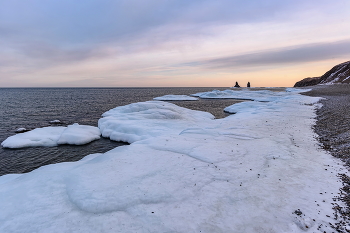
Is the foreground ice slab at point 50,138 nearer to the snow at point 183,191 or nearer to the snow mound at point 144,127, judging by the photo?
the snow mound at point 144,127

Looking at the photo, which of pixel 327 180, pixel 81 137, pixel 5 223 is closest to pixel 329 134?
pixel 327 180

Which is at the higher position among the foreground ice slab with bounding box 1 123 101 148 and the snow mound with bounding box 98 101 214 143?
the snow mound with bounding box 98 101 214 143

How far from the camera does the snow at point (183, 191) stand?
497 centimetres

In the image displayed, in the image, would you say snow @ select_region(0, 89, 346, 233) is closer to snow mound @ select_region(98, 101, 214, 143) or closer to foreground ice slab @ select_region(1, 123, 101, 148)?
snow mound @ select_region(98, 101, 214, 143)

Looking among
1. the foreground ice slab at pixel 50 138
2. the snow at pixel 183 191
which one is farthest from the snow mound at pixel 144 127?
the snow at pixel 183 191

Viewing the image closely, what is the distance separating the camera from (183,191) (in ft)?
20.9

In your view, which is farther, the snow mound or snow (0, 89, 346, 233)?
the snow mound

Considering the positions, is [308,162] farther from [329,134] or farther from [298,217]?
[329,134]

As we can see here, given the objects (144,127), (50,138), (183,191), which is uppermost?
(144,127)

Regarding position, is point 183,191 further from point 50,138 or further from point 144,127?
point 50,138

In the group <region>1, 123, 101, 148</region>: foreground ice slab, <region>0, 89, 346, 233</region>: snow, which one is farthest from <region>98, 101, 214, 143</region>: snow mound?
<region>0, 89, 346, 233</region>: snow

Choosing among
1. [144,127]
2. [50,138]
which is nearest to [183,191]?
[144,127]

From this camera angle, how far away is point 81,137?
1534 cm

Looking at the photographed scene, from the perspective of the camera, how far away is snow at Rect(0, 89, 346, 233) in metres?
4.97
